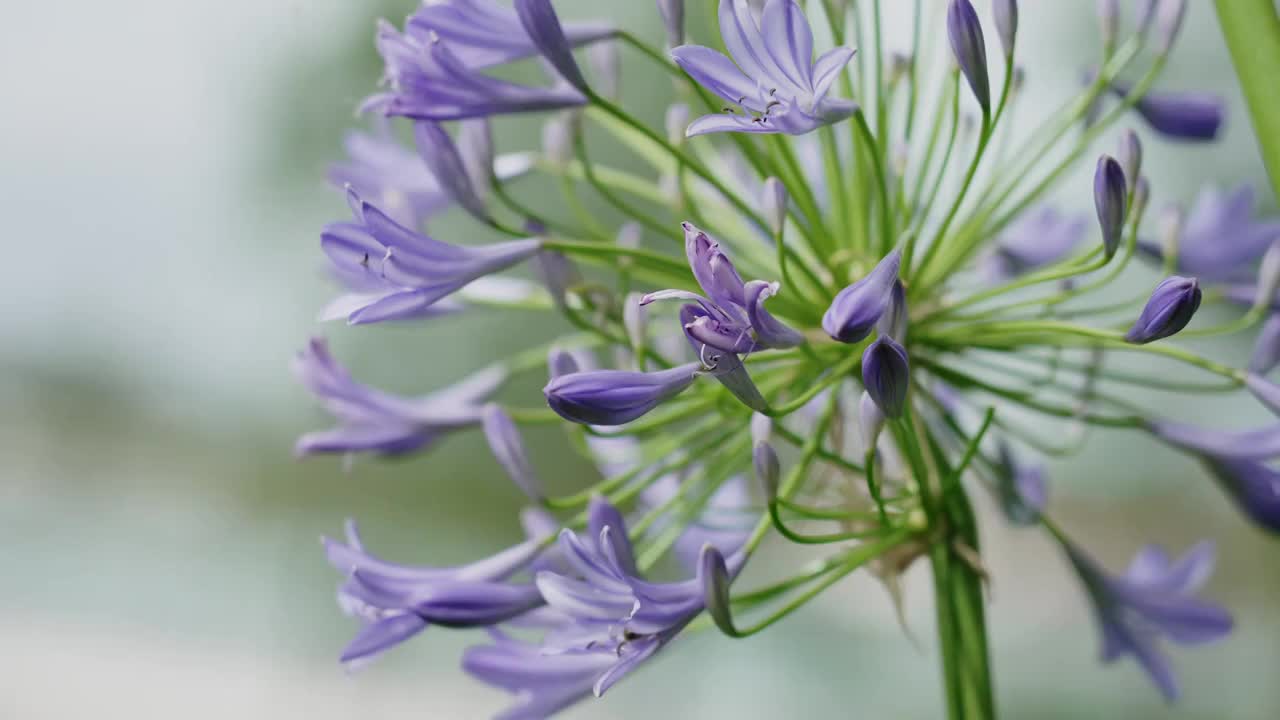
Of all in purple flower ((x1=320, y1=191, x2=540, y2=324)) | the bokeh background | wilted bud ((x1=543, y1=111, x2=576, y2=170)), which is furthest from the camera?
the bokeh background

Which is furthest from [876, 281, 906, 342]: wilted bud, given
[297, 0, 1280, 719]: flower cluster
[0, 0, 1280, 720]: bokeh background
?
[0, 0, 1280, 720]: bokeh background

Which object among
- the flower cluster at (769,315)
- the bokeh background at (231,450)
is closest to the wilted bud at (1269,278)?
the flower cluster at (769,315)

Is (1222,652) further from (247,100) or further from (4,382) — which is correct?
(4,382)

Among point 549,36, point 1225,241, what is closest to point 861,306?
point 549,36

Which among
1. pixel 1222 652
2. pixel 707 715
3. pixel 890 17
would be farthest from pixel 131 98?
pixel 890 17

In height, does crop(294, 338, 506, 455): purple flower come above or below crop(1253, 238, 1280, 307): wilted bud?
above

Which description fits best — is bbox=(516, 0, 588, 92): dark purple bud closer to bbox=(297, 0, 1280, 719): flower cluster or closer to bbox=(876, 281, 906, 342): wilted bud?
bbox=(297, 0, 1280, 719): flower cluster
